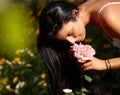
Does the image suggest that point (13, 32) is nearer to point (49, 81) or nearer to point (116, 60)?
point (49, 81)

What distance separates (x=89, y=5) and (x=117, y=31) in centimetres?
34

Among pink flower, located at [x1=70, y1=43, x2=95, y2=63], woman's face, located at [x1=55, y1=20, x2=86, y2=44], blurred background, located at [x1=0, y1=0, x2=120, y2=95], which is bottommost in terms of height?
blurred background, located at [x1=0, y1=0, x2=120, y2=95]

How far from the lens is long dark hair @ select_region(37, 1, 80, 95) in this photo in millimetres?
3779

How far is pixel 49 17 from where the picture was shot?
12.4 ft

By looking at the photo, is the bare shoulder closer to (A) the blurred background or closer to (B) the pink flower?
(B) the pink flower

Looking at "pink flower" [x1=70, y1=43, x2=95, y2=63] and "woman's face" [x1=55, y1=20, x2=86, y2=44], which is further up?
"woman's face" [x1=55, y1=20, x2=86, y2=44]

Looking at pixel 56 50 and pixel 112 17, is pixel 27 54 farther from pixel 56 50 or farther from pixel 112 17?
pixel 112 17

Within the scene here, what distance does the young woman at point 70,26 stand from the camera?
3736 mm

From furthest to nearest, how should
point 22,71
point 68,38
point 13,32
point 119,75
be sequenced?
point 13,32
point 22,71
point 119,75
point 68,38

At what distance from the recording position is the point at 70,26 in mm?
3740

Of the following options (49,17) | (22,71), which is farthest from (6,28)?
(49,17)

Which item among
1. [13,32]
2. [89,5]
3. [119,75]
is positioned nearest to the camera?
[89,5]

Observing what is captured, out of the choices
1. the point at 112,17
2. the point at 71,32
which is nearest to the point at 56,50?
the point at 71,32

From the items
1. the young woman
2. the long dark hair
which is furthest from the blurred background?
the young woman
